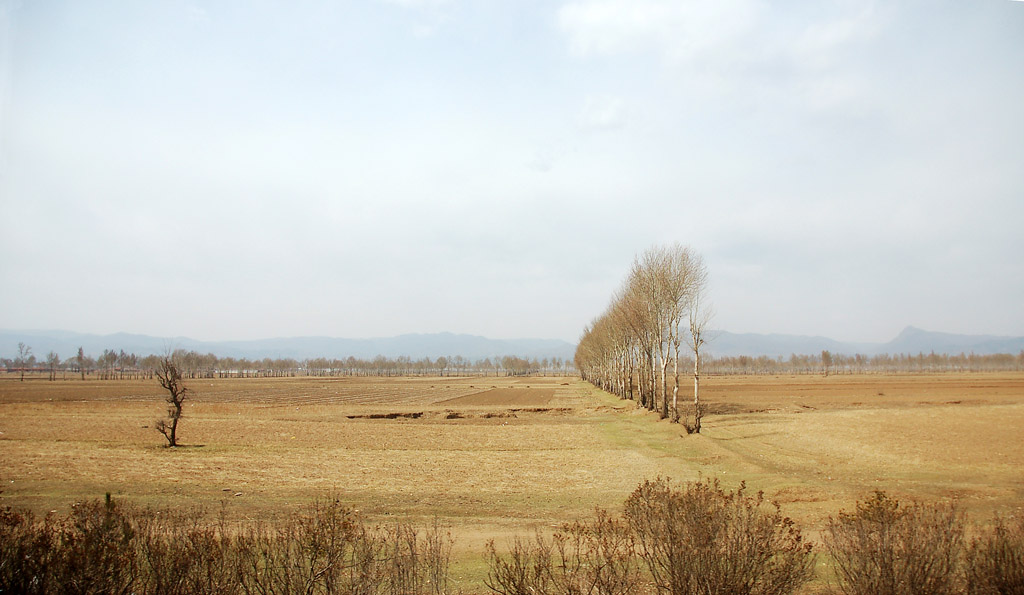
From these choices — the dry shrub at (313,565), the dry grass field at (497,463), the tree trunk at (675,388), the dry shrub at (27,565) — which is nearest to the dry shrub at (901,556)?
the dry grass field at (497,463)

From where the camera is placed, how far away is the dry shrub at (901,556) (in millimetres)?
6277

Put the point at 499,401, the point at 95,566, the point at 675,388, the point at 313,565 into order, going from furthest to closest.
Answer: the point at 499,401 < the point at 675,388 < the point at 313,565 < the point at 95,566

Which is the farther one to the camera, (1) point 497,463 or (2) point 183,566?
(1) point 497,463

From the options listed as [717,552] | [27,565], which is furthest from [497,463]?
[27,565]

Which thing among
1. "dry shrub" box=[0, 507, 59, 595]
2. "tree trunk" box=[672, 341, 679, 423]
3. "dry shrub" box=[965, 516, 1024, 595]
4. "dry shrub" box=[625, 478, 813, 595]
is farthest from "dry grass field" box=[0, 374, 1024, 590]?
"dry shrub" box=[965, 516, 1024, 595]

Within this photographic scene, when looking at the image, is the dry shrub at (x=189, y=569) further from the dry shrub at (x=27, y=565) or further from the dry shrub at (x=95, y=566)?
the dry shrub at (x=27, y=565)

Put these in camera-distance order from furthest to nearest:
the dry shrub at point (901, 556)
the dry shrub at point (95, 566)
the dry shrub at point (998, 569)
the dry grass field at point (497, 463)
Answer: the dry grass field at point (497, 463) → the dry shrub at point (998, 569) → the dry shrub at point (901, 556) → the dry shrub at point (95, 566)

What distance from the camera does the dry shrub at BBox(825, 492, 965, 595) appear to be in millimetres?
6277

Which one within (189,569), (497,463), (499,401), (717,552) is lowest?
(499,401)

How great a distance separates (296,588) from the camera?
250 inches

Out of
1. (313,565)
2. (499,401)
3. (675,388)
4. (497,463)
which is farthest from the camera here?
(499,401)

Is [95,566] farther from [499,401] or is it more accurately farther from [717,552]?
[499,401]

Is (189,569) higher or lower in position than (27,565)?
lower

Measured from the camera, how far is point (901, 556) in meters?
6.41
